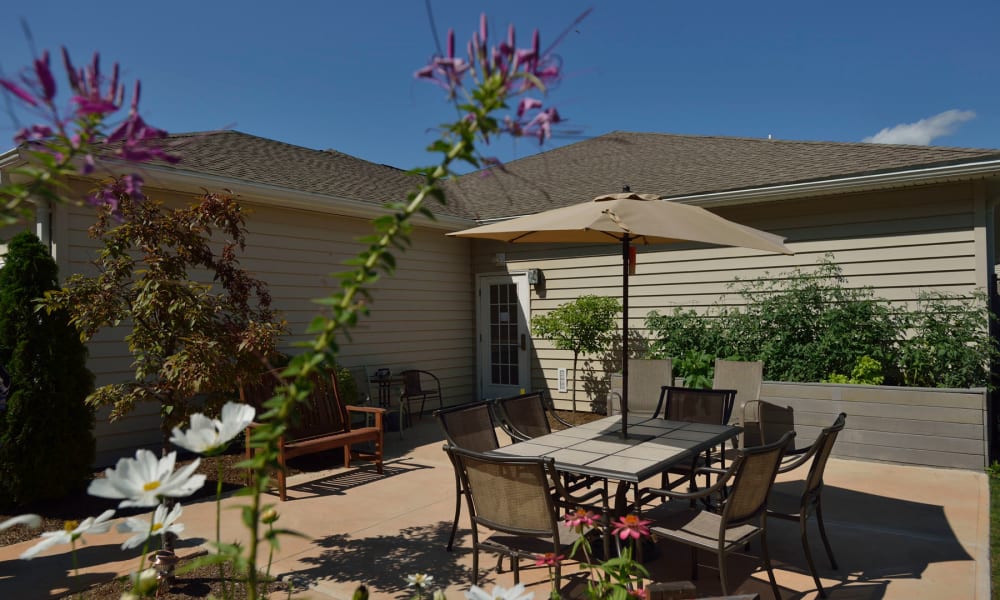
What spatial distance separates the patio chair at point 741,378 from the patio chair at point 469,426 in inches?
130

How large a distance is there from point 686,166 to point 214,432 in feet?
31.8

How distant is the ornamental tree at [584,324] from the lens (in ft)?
28.4

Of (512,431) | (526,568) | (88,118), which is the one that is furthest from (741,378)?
(88,118)

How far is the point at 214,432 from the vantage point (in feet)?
3.07

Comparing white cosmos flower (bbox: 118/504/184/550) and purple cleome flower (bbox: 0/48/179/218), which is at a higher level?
purple cleome flower (bbox: 0/48/179/218)

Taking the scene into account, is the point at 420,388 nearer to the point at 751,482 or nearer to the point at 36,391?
the point at 36,391

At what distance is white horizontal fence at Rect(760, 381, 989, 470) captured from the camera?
5762mm

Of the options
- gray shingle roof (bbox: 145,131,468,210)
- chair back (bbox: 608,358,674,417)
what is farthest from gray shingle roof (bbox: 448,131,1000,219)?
chair back (bbox: 608,358,674,417)

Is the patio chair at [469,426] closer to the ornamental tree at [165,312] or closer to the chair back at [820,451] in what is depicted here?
the ornamental tree at [165,312]

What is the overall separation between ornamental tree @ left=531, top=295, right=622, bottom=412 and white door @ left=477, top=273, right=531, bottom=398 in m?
1.08

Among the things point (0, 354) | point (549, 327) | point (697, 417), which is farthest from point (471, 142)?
point (549, 327)

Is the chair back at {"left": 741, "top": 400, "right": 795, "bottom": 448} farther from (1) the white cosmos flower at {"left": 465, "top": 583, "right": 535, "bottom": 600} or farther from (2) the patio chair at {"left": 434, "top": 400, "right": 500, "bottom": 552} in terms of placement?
(1) the white cosmos flower at {"left": 465, "top": 583, "right": 535, "bottom": 600}

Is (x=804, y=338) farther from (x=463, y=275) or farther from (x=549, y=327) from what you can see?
(x=463, y=275)

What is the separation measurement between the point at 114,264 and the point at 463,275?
6.87 meters
